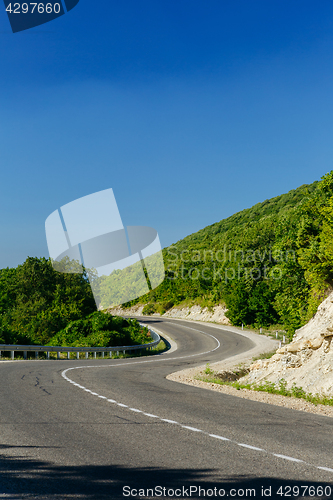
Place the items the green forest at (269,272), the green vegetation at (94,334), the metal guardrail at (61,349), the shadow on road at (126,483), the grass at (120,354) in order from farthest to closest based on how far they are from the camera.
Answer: the green vegetation at (94,334) → the grass at (120,354) → the green forest at (269,272) → the metal guardrail at (61,349) → the shadow on road at (126,483)

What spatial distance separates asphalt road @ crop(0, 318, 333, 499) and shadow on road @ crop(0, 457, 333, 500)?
0.04ft

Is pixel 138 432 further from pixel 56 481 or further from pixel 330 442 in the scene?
pixel 330 442

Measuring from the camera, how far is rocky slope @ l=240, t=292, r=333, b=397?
14.1 metres

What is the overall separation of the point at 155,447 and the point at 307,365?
11.4 meters

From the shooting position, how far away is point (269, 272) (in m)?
36.4

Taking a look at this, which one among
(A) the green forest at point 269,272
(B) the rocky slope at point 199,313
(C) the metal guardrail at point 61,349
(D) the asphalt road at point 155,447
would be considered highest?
(A) the green forest at point 269,272

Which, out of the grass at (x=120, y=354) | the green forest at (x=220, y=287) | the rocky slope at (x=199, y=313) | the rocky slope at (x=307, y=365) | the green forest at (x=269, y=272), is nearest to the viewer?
the rocky slope at (x=307, y=365)

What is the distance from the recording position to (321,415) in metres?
9.75

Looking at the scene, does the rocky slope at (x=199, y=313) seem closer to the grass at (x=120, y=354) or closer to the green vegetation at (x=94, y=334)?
the grass at (x=120, y=354)

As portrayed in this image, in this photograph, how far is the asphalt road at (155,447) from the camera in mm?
4539

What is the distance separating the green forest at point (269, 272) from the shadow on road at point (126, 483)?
20.4m

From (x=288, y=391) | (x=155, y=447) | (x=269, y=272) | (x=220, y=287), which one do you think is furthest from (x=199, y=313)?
(x=155, y=447)

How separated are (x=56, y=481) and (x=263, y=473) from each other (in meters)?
2.63

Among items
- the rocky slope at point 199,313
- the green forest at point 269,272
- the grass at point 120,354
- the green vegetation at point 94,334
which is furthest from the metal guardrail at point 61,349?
the rocky slope at point 199,313
